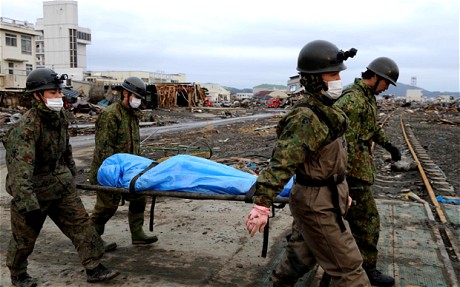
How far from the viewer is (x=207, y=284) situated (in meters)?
3.83

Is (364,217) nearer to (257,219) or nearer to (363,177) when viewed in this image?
(363,177)

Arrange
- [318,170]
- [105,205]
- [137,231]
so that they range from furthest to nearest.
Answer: [137,231], [105,205], [318,170]

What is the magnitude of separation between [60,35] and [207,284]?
2937 inches

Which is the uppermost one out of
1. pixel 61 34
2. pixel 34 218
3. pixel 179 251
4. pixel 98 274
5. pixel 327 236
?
pixel 61 34

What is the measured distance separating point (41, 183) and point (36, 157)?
0.23m

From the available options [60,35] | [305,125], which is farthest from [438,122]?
[60,35]

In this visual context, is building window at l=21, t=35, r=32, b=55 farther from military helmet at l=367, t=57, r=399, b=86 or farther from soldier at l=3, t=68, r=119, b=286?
military helmet at l=367, t=57, r=399, b=86

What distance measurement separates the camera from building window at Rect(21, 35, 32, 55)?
48406mm

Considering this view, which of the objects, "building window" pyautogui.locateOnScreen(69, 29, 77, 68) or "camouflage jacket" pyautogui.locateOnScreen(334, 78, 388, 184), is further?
"building window" pyautogui.locateOnScreen(69, 29, 77, 68)

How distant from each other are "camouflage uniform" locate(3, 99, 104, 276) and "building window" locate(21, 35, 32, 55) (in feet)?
167

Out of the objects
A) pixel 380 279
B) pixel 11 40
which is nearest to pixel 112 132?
pixel 380 279

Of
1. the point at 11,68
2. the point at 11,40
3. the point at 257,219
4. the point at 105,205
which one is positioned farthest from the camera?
the point at 11,68

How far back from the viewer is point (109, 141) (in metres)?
4.66

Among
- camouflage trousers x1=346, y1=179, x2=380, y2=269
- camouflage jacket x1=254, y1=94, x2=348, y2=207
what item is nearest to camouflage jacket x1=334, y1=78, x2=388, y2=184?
camouflage trousers x1=346, y1=179, x2=380, y2=269
